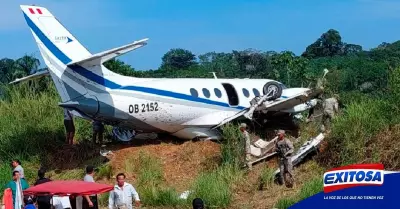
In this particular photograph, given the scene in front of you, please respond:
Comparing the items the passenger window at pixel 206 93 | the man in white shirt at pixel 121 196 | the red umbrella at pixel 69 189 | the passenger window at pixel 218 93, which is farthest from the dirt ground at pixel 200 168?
the red umbrella at pixel 69 189

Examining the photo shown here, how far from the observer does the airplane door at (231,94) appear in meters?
22.1

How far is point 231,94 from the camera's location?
22281 mm

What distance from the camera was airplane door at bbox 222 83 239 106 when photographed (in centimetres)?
2211

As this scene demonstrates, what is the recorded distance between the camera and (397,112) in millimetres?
17938

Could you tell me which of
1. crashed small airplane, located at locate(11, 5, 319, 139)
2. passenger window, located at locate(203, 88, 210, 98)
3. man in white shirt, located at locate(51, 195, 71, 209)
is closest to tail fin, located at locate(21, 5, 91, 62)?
crashed small airplane, located at locate(11, 5, 319, 139)

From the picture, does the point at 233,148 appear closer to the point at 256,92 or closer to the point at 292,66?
the point at 256,92

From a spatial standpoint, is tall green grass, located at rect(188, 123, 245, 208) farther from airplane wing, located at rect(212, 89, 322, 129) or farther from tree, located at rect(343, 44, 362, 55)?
tree, located at rect(343, 44, 362, 55)

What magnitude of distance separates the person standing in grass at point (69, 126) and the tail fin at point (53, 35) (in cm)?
215

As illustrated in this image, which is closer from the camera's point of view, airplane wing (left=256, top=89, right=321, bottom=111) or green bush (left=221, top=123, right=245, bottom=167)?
green bush (left=221, top=123, right=245, bottom=167)

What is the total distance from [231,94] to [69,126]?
5.35m

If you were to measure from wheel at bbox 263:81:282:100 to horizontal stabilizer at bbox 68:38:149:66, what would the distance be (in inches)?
213

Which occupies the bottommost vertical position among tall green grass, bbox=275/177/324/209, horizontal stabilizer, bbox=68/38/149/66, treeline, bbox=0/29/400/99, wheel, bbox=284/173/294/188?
tall green grass, bbox=275/177/324/209

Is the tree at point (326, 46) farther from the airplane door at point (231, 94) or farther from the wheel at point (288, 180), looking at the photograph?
the wheel at point (288, 180)

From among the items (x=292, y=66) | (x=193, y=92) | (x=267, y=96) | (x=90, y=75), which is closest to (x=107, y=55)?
(x=90, y=75)
